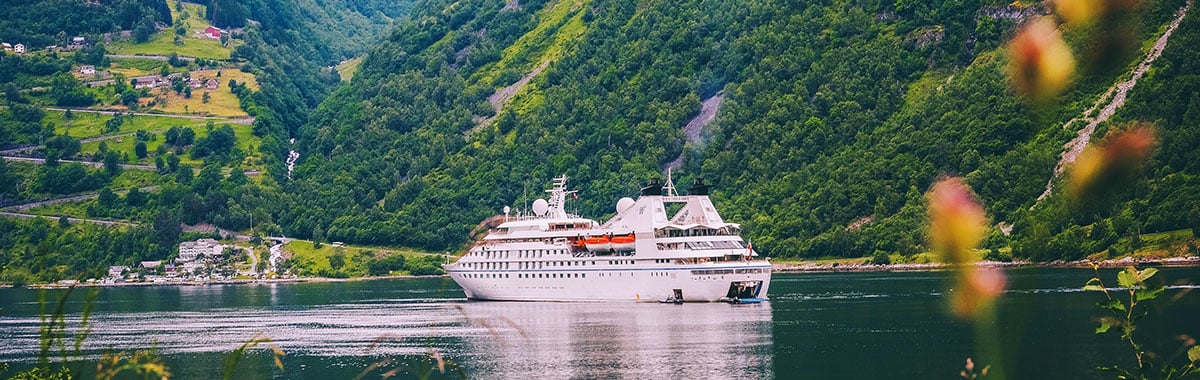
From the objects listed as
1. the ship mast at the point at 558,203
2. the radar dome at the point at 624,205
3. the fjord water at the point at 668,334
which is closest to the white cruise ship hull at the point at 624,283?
the fjord water at the point at 668,334

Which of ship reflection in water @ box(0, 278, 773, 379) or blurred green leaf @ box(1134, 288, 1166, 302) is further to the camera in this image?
ship reflection in water @ box(0, 278, 773, 379)

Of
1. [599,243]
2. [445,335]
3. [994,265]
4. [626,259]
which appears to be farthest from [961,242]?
[994,265]

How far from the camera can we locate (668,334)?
3209 inches

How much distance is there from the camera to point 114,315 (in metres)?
123

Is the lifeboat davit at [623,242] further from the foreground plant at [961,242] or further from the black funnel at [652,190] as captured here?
the foreground plant at [961,242]

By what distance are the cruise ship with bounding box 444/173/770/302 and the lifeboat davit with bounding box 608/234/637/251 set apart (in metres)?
0.07

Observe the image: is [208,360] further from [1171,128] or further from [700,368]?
[1171,128]

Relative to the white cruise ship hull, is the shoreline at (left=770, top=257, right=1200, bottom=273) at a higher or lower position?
higher

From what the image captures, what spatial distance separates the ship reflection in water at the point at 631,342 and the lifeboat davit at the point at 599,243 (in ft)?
17.1

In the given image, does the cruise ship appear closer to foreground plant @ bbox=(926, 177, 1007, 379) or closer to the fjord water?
the fjord water

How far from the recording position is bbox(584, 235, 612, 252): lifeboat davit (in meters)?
112

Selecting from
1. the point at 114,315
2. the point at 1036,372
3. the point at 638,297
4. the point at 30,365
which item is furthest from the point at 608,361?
the point at 114,315

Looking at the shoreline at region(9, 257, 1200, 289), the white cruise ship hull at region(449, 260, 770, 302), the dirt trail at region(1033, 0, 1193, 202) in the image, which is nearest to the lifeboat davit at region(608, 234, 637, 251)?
the white cruise ship hull at region(449, 260, 770, 302)

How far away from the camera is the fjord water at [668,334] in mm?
63625
